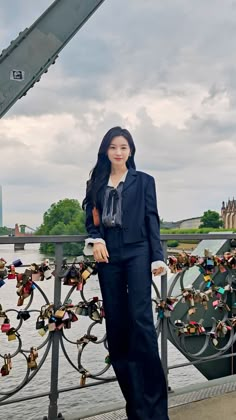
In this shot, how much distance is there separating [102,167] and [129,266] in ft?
1.73

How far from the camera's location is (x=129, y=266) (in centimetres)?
196

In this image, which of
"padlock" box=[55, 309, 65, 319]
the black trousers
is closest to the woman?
the black trousers

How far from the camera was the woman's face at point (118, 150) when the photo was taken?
6.68 ft

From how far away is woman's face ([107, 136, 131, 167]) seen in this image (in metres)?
2.04

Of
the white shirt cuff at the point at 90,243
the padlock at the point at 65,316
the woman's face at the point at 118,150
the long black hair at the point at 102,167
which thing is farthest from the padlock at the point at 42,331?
the woman's face at the point at 118,150

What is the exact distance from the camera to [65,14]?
141 inches

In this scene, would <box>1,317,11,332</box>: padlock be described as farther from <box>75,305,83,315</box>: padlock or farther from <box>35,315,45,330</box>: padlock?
<box>75,305,83,315</box>: padlock

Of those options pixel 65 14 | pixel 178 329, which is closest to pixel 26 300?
pixel 178 329

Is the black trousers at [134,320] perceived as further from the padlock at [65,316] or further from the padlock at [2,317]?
the padlock at [2,317]

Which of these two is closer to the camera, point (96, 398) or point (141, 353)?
point (141, 353)

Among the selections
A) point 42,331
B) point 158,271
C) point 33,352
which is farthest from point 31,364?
point 158,271

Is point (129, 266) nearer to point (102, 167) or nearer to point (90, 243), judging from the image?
point (90, 243)

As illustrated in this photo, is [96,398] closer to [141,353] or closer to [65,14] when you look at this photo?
[141,353]

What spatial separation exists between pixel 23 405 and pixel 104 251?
5.09 metres
